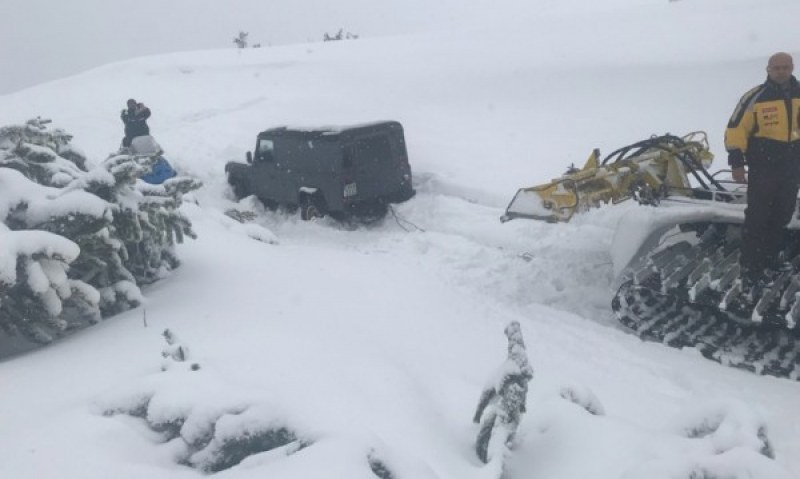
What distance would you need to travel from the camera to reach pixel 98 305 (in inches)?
249

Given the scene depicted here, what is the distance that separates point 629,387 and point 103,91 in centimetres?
2642

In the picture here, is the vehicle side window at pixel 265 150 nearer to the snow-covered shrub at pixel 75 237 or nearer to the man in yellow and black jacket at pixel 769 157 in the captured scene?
the snow-covered shrub at pixel 75 237

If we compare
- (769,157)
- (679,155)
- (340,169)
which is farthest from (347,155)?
(769,157)

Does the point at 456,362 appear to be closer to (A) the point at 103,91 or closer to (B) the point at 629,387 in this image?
(B) the point at 629,387

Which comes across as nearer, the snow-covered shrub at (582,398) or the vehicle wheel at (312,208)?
the snow-covered shrub at (582,398)

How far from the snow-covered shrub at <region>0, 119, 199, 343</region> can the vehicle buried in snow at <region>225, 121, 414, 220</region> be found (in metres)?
5.25

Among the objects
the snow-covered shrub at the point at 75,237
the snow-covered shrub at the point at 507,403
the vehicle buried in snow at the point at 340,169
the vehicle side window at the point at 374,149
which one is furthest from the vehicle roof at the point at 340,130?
the snow-covered shrub at the point at 507,403

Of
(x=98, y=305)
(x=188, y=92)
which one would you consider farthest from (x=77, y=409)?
(x=188, y=92)

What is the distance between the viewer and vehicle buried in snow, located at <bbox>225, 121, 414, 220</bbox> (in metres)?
12.7

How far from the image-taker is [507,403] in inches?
140

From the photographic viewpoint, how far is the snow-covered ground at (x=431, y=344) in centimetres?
342

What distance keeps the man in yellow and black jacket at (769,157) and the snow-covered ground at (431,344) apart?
1195mm

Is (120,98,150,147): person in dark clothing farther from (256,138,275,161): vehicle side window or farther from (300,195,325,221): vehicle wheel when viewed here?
(300,195,325,221): vehicle wheel

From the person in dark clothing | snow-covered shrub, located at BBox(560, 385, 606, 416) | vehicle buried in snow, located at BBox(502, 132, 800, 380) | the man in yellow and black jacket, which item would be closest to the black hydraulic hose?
vehicle buried in snow, located at BBox(502, 132, 800, 380)
